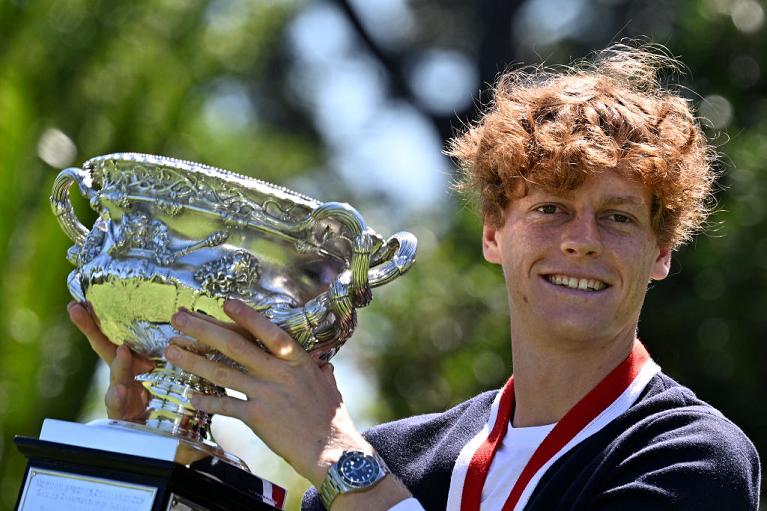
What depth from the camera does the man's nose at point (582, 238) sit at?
273 centimetres

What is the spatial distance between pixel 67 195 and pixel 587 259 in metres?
1.01

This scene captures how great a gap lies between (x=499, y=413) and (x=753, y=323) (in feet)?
9.76

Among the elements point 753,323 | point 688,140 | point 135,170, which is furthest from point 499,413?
point 753,323

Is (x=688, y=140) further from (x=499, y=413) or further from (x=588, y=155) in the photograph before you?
(x=499, y=413)

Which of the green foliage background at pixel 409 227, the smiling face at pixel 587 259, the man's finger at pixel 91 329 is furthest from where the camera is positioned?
the green foliage background at pixel 409 227

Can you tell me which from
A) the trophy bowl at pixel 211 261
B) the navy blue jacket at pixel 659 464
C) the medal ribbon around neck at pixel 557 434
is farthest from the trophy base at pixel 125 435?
the navy blue jacket at pixel 659 464

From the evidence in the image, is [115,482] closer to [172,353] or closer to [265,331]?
[172,353]

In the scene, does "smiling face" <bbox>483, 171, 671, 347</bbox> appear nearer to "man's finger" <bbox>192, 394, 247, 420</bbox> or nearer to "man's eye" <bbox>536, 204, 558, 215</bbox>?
"man's eye" <bbox>536, 204, 558, 215</bbox>

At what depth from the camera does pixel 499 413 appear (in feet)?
9.70

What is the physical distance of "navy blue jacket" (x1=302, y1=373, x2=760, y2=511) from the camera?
253 centimetres

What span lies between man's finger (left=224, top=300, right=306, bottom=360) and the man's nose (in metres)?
0.55

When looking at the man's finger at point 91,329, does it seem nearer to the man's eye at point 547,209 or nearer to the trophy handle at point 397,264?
the trophy handle at point 397,264

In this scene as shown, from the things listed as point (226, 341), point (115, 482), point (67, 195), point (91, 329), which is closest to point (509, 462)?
point (226, 341)

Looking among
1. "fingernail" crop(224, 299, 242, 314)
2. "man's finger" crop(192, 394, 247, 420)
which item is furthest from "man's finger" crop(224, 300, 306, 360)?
"man's finger" crop(192, 394, 247, 420)
